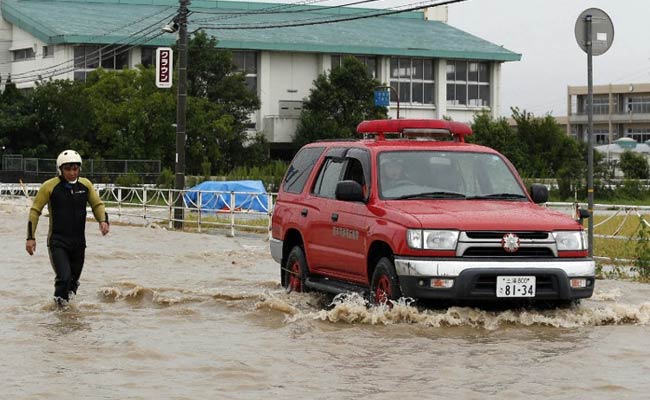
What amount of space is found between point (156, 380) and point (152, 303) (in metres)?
5.39

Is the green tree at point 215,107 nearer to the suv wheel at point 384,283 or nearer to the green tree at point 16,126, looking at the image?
the green tree at point 16,126

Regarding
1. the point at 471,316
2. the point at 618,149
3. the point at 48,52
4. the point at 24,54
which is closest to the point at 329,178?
the point at 471,316

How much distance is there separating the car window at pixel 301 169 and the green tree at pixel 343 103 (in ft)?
187

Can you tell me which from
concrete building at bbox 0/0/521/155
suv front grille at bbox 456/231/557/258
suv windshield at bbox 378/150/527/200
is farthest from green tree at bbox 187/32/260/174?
suv front grille at bbox 456/231/557/258

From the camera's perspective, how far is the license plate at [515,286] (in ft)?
38.0

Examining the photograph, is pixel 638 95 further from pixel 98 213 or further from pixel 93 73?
pixel 98 213

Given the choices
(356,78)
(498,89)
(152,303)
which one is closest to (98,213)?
(152,303)

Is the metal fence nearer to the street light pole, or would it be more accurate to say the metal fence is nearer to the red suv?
the street light pole

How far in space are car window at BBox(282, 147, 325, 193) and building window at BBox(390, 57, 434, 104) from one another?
222 feet

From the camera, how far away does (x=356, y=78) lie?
73500 mm

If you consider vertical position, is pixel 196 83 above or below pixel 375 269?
above

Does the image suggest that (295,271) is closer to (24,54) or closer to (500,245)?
(500,245)

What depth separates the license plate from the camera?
456 inches

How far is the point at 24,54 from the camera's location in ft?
259
